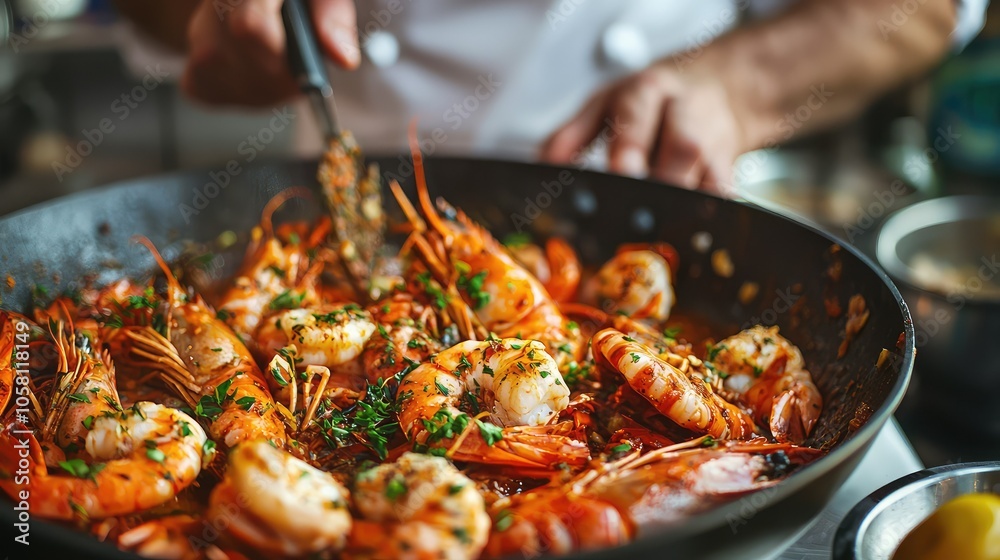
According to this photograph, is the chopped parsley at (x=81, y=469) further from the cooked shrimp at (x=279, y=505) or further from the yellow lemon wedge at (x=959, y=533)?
the yellow lemon wedge at (x=959, y=533)

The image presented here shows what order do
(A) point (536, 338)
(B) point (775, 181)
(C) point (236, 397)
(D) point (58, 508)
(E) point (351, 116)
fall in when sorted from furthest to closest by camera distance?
(B) point (775, 181)
(E) point (351, 116)
(A) point (536, 338)
(C) point (236, 397)
(D) point (58, 508)

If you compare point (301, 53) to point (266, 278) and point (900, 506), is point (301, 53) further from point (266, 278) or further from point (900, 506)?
point (900, 506)

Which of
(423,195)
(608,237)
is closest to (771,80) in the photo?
(608,237)

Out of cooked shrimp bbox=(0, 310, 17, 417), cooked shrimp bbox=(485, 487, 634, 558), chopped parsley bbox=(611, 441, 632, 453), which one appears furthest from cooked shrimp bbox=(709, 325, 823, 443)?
cooked shrimp bbox=(0, 310, 17, 417)

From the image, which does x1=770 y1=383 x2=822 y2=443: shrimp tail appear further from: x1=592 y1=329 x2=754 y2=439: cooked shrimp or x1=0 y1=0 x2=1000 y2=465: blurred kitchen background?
x1=0 y1=0 x2=1000 y2=465: blurred kitchen background

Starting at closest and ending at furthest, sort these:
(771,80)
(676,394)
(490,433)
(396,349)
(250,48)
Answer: (490,433), (676,394), (396,349), (250,48), (771,80)

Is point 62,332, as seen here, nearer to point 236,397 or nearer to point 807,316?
point 236,397

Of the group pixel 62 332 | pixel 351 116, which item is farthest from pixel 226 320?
pixel 351 116
